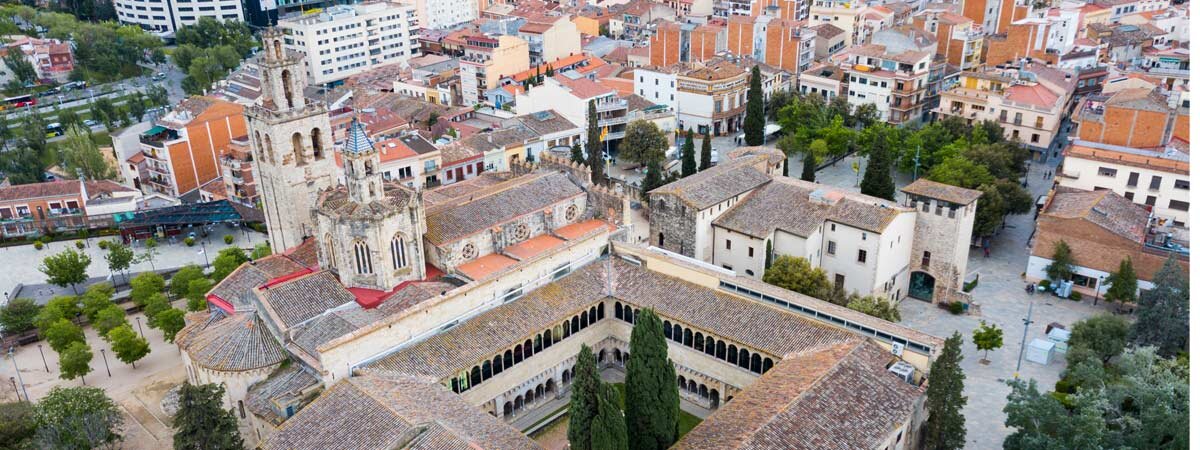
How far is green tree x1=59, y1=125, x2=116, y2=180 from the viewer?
2891 inches

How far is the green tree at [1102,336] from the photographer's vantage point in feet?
138

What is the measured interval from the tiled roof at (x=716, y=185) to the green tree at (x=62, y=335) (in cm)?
3395

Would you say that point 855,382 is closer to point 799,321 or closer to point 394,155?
point 799,321

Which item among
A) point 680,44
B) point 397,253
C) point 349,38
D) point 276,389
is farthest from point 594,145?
point 349,38

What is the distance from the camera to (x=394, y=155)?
66812 mm

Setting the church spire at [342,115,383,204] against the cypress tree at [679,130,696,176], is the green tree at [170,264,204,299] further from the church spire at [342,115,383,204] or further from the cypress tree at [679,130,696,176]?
the cypress tree at [679,130,696,176]

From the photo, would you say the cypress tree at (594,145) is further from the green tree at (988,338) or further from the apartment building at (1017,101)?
the apartment building at (1017,101)

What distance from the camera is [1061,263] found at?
50844mm

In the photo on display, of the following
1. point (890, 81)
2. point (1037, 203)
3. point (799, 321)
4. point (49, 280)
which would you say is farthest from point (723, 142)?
point (49, 280)

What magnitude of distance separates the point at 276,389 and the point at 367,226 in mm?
8545

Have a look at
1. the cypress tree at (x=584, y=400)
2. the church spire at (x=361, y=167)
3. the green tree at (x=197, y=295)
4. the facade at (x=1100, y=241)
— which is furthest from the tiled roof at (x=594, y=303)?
the facade at (x=1100, y=241)

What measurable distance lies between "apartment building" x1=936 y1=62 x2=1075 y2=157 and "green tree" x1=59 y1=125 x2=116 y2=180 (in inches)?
2999

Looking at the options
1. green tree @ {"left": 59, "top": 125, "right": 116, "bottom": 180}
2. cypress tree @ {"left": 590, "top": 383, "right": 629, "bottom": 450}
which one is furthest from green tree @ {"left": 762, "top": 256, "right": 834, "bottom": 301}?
green tree @ {"left": 59, "top": 125, "right": 116, "bottom": 180}

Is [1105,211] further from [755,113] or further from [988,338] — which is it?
[755,113]
